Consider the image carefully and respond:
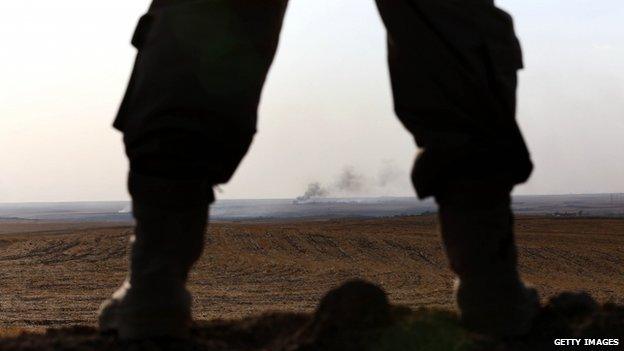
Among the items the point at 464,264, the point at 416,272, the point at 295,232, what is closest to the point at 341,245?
the point at 295,232

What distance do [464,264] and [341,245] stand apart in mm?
14090

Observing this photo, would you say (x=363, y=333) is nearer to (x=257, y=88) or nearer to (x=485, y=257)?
(x=485, y=257)

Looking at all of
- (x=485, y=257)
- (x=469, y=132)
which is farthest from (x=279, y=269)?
(x=469, y=132)

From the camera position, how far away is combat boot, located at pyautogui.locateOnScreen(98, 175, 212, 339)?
181 cm

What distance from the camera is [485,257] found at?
1889 mm

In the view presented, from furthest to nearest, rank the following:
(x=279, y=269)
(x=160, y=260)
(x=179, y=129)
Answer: (x=279, y=269), (x=160, y=260), (x=179, y=129)

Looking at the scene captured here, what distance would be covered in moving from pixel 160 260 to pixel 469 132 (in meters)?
0.84

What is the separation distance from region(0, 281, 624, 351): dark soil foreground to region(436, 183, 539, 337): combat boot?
0.06 metres

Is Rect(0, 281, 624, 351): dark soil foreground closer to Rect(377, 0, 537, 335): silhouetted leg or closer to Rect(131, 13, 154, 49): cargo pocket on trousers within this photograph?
Rect(377, 0, 537, 335): silhouetted leg

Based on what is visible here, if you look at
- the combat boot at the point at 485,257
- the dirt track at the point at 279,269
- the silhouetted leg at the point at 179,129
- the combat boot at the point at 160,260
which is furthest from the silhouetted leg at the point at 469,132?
the dirt track at the point at 279,269

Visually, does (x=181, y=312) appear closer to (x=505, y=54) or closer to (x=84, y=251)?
(x=505, y=54)

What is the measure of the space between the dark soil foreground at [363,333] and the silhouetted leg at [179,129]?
0.36ft

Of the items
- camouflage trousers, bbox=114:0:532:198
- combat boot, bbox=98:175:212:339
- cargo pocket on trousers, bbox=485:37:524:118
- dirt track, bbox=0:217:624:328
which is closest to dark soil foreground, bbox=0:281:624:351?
combat boot, bbox=98:175:212:339

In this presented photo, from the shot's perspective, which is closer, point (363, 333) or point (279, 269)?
point (363, 333)
